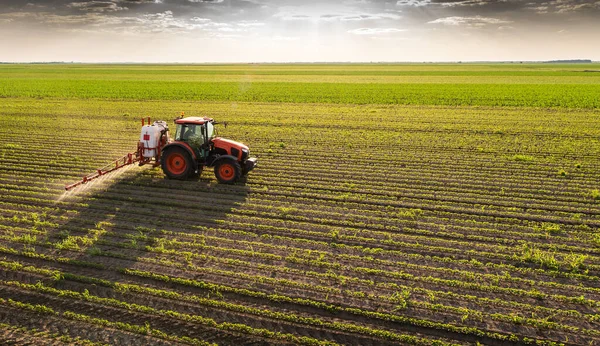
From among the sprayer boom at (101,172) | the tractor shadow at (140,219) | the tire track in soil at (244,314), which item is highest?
the sprayer boom at (101,172)

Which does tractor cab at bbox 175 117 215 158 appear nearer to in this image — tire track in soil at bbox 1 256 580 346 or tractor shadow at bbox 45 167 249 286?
tractor shadow at bbox 45 167 249 286

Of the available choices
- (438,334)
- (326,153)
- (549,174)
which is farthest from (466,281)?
(326,153)

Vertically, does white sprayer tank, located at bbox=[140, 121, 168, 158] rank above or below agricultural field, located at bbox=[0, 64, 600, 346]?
above

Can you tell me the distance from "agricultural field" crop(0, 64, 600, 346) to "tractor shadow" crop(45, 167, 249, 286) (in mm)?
49

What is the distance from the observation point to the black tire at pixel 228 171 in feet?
38.5

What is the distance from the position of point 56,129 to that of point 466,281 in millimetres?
20184

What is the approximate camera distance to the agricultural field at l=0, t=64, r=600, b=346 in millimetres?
6070

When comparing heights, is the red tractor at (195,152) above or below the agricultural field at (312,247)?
above

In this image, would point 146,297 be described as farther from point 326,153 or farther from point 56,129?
point 56,129

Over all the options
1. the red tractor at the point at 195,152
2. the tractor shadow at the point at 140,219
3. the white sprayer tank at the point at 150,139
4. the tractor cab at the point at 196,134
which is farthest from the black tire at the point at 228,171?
the white sprayer tank at the point at 150,139

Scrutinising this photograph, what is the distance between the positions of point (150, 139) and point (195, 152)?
1516mm

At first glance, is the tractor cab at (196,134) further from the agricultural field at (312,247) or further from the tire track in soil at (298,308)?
the tire track in soil at (298,308)

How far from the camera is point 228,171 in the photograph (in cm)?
1187

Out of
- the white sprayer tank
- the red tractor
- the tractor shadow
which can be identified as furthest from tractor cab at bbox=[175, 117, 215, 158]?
the tractor shadow
